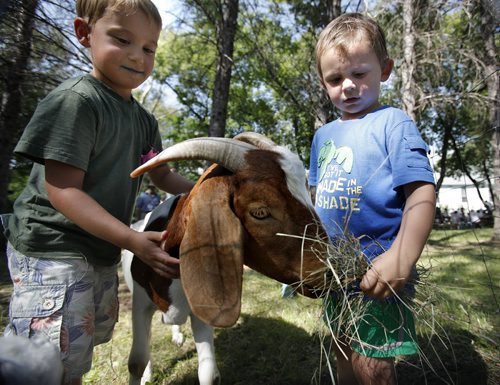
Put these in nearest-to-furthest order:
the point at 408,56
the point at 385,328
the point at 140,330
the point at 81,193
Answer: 1. the point at 81,193
2. the point at 385,328
3. the point at 140,330
4. the point at 408,56

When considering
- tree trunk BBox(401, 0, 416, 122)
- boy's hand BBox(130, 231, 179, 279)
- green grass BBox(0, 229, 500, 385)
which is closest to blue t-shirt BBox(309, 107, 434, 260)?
green grass BBox(0, 229, 500, 385)

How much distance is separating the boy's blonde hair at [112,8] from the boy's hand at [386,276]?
178 centimetres

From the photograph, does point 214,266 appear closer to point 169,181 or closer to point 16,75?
point 169,181

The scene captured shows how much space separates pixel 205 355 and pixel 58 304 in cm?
114

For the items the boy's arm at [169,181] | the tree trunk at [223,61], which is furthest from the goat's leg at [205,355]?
the tree trunk at [223,61]

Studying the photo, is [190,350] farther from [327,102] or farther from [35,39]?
[327,102]

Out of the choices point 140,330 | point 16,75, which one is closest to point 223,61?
point 16,75

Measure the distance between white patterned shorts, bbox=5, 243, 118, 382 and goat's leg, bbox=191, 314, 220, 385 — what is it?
777 mm

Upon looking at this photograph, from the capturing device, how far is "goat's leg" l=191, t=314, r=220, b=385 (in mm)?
2576

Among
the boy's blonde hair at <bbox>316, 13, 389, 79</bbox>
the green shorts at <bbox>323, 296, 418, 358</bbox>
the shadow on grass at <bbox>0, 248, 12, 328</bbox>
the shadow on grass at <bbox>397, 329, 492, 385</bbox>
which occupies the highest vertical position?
the boy's blonde hair at <bbox>316, 13, 389, 79</bbox>

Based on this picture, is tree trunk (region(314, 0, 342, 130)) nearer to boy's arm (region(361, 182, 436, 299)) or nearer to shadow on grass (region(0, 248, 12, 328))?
boy's arm (region(361, 182, 436, 299))

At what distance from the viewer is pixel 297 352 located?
376 cm

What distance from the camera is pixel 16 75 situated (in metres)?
3.75

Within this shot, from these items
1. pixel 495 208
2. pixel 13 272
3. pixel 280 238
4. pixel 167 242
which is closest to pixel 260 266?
pixel 280 238
